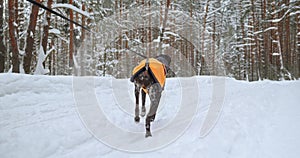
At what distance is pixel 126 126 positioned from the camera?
4613 mm

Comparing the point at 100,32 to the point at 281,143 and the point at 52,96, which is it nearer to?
the point at 52,96

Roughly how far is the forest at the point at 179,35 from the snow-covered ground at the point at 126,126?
8.26 meters

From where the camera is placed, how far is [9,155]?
2.99m

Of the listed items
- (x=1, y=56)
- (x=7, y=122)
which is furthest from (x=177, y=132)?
(x=1, y=56)

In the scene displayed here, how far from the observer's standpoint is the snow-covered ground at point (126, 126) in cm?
327

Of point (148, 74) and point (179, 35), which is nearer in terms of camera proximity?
point (148, 74)

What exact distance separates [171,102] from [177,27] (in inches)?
890

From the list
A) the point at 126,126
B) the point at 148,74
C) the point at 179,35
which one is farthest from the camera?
the point at 179,35

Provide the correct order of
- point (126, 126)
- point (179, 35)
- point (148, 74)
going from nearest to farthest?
point (148, 74) → point (126, 126) → point (179, 35)

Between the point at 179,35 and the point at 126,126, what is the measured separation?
82.6ft

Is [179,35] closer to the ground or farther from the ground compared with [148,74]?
farther from the ground

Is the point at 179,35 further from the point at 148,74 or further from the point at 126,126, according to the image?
the point at 148,74

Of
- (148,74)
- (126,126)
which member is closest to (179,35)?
(126,126)

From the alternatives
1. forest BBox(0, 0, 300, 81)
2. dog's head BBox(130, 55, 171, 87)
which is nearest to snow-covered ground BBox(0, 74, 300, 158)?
dog's head BBox(130, 55, 171, 87)
